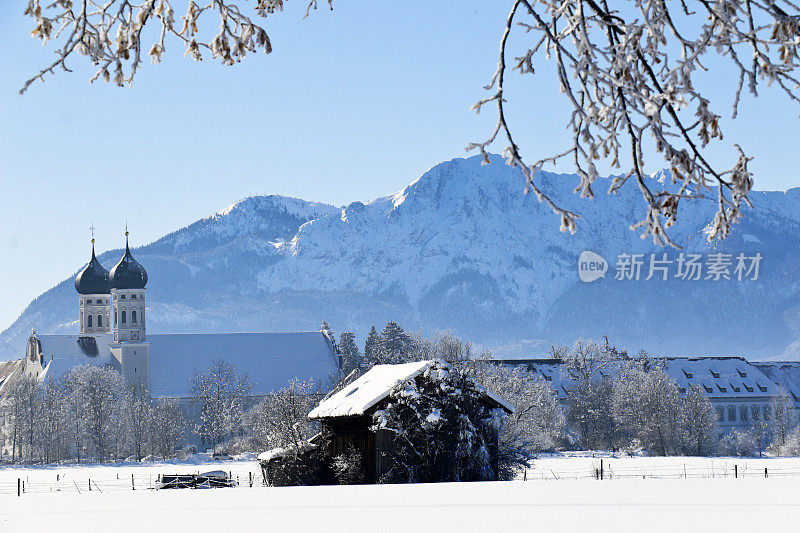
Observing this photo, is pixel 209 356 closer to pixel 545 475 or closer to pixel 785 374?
pixel 785 374

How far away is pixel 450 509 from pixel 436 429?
15690 millimetres

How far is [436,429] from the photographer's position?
2623cm

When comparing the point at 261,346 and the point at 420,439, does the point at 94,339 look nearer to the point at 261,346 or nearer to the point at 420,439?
the point at 261,346

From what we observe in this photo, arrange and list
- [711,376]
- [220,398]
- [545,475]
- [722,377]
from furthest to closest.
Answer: [722,377] < [711,376] < [220,398] < [545,475]

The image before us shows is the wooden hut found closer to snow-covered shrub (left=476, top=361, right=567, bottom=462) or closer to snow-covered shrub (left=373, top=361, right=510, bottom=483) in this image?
snow-covered shrub (left=373, top=361, right=510, bottom=483)

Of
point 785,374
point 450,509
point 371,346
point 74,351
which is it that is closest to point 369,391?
point 450,509

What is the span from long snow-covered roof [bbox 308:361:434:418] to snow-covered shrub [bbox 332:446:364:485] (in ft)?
3.95

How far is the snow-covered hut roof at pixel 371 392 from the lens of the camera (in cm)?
2752

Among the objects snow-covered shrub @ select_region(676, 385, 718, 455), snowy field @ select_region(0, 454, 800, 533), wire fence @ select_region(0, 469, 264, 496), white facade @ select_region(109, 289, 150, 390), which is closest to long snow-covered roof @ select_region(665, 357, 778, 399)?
snow-covered shrub @ select_region(676, 385, 718, 455)

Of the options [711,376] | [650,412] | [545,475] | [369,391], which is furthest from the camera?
[711,376]

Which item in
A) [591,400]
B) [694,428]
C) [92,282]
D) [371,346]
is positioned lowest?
[694,428]

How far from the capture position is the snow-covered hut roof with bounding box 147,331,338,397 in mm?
101938

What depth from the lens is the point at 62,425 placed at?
262 ft

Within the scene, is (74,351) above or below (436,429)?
above
